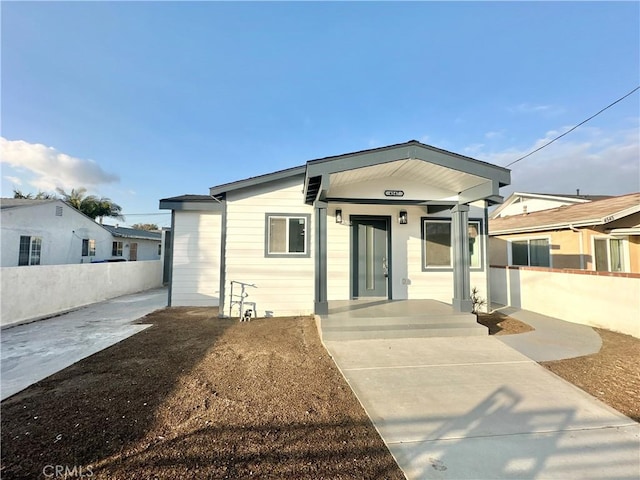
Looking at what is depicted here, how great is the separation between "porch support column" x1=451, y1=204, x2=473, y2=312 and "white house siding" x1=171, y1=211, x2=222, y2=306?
651 centimetres

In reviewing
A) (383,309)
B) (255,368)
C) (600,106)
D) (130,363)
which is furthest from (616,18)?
(130,363)

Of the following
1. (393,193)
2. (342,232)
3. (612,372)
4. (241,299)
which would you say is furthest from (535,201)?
(241,299)

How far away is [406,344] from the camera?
4.88 metres

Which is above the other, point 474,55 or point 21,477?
point 474,55

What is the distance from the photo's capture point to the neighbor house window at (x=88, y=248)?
653 inches

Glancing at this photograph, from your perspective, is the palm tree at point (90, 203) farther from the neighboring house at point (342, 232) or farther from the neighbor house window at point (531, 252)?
the neighbor house window at point (531, 252)

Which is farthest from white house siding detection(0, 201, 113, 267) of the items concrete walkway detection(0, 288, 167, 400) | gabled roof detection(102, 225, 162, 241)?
concrete walkway detection(0, 288, 167, 400)

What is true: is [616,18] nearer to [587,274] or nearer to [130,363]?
[587,274]

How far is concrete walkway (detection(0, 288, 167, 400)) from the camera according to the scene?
3.64 m

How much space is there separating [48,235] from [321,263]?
55.0ft

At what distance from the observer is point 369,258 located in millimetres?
7254

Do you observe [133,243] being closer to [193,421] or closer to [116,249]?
[116,249]

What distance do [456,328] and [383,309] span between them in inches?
57.6

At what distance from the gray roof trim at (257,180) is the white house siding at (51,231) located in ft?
42.4
